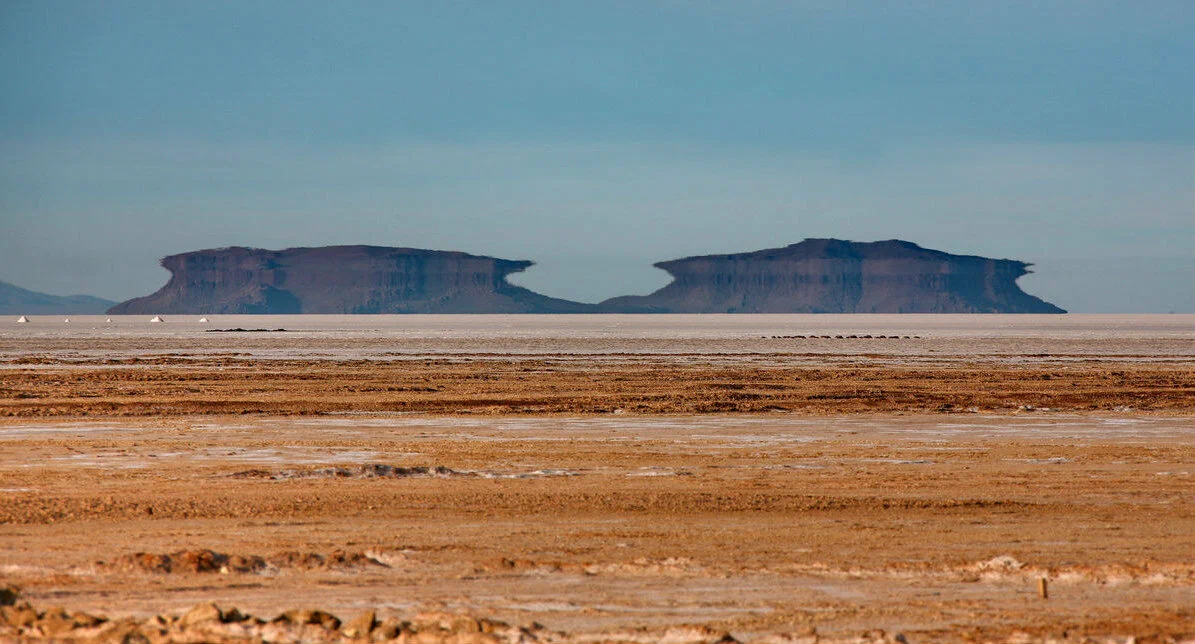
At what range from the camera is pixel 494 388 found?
104 feet

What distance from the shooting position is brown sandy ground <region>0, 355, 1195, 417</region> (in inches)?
1027

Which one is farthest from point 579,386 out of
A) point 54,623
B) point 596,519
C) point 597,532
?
point 54,623

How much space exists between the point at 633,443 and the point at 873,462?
371 cm

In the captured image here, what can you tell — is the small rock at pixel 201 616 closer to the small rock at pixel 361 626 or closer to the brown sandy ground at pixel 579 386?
the small rock at pixel 361 626

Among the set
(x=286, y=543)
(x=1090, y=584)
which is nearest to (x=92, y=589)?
(x=286, y=543)

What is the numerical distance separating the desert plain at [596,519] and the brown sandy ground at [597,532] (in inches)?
1.5

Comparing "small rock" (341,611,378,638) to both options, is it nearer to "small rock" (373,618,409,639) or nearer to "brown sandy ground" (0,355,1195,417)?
"small rock" (373,618,409,639)

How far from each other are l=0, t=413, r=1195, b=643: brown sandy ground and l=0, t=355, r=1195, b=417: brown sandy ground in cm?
407

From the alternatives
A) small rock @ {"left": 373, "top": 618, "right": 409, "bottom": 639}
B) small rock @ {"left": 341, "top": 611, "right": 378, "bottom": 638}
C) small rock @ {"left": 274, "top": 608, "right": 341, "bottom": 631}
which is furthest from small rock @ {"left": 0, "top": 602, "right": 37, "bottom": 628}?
small rock @ {"left": 373, "top": 618, "right": 409, "bottom": 639}

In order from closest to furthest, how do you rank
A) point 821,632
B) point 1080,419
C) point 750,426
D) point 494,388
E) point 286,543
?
point 821,632 < point 286,543 < point 750,426 < point 1080,419 < point 494,388

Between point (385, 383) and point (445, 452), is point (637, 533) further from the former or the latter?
point (385, 383)

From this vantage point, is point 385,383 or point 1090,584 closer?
point 1090,584

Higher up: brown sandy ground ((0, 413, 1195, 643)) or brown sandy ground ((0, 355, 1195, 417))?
brown sandy ground ((0, 355, 1195, 417))

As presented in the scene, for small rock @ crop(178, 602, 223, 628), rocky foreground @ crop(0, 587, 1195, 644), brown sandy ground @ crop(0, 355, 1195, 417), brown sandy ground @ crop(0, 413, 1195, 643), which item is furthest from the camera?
brown sandy ground @ crop(0, 355, 1195, 417)
